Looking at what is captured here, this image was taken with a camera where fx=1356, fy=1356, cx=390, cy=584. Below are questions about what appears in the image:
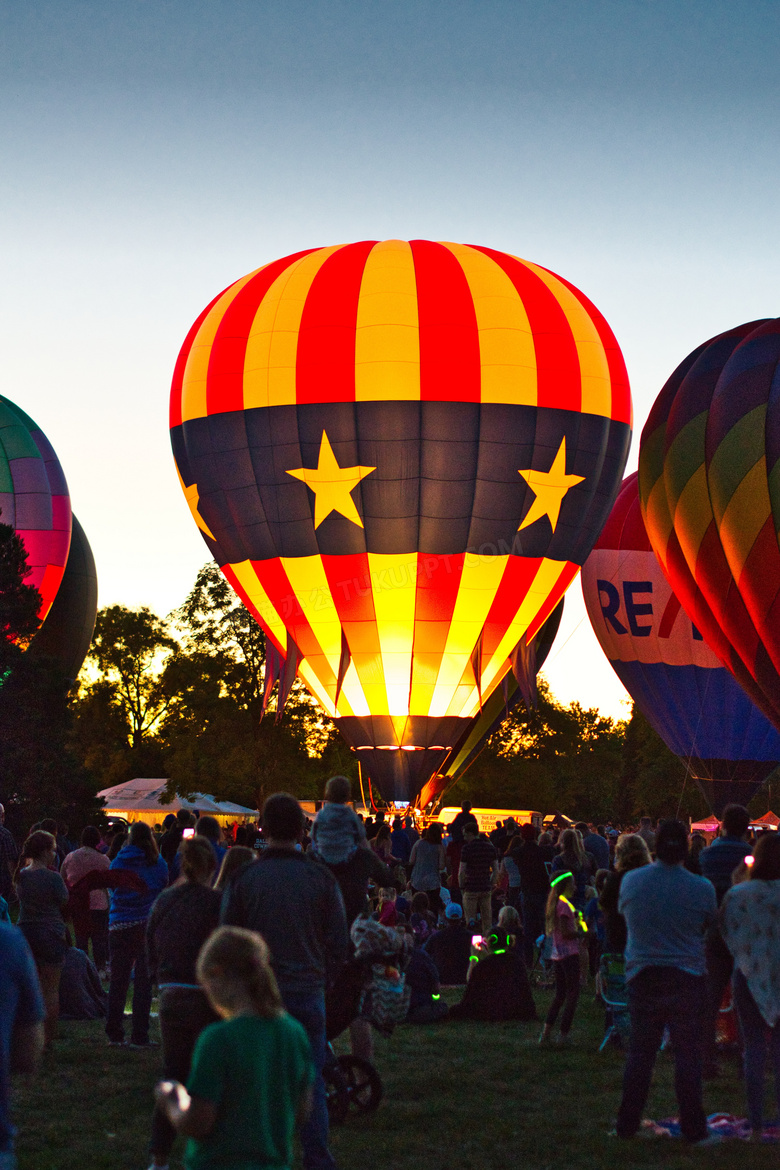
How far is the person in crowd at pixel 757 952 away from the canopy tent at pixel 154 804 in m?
28.1

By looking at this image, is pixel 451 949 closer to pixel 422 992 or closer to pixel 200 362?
pixel 422 992

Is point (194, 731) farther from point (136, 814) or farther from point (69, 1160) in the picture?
point (69, 1160)

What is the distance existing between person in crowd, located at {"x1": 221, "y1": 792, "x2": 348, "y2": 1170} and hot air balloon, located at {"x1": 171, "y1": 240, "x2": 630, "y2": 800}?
15931mm

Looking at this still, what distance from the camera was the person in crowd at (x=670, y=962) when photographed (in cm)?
576

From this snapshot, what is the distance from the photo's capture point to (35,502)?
2952 cm

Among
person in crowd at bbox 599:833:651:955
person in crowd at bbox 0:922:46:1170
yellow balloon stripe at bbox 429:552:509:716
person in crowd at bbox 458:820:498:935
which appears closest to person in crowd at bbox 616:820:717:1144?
person in crowd at bbox 599:833:651:955

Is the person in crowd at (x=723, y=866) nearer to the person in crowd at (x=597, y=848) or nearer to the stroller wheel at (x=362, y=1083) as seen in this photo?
the stroller wheel at (x=362, y=1083)

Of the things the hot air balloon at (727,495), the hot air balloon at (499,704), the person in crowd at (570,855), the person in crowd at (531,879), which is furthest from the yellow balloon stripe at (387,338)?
the person in crowd at (570,855)

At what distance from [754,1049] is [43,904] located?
4.01 meters

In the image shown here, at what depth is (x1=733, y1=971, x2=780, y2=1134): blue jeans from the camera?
5988mm

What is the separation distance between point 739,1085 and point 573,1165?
185cm

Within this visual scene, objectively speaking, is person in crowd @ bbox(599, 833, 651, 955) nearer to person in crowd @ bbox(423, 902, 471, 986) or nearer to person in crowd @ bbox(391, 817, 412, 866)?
person in crowd @ bbox(423, 902, 471, 986)

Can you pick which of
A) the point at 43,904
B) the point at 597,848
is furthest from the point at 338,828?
the point at 597,848

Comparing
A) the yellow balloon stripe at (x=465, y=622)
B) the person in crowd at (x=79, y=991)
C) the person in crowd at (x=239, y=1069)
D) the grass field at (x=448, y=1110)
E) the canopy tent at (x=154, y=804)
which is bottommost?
the grass field at (x=448, y=1110)
